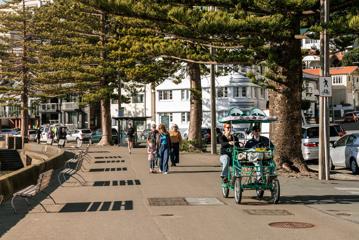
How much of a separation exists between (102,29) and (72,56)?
12.4ft

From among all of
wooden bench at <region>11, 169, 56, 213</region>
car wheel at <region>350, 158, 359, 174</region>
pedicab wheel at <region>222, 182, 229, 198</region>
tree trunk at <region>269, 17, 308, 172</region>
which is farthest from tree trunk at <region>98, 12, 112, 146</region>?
wooden bench at <region>11, 169, 56, 213</region>

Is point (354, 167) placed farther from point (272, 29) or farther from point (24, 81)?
point (24, 81)

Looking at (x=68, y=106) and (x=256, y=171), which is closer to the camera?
(x=256, y=171)

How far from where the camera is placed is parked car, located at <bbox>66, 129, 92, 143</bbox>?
61275mm

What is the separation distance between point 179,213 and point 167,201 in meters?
1.91

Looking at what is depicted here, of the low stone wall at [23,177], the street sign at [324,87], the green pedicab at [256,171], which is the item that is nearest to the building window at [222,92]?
the low stone wall at [23,177]

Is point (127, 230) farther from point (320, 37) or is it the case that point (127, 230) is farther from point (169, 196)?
point (320, 37)

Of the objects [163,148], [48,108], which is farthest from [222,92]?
[163,148]

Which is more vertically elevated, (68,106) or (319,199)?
(68,106)

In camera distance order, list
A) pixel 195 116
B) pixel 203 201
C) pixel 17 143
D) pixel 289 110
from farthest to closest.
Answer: pixel 17 143, pixel 195 116, pixel 289 110, pixel 203 201

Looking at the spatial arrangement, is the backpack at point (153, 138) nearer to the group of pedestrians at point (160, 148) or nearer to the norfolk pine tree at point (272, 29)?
the group of pedestrians at point (160, 148)

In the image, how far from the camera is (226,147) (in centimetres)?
1392

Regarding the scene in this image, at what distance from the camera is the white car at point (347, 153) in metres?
21.3

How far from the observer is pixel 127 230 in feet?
32.6
